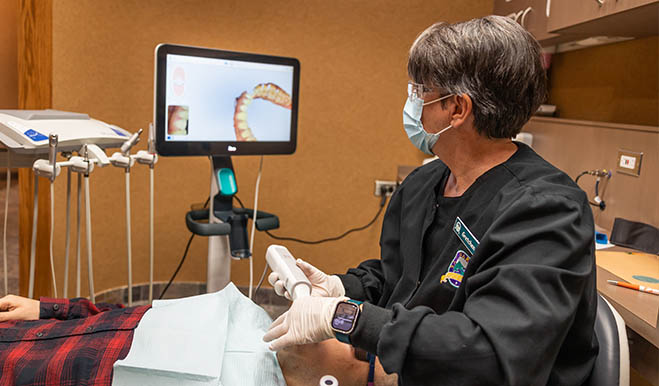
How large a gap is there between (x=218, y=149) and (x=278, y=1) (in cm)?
112

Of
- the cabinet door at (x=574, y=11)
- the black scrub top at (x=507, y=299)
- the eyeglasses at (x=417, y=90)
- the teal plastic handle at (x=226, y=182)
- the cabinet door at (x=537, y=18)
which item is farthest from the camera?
the cabinet door at (x=537, y=18)

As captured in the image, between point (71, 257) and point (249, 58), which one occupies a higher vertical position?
point (249, 58)

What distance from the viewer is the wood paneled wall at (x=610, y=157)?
5.71 feet

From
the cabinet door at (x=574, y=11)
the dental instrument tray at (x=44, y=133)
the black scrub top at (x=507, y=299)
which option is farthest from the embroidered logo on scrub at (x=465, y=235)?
the dental instrument tray at (x=44, y=133)

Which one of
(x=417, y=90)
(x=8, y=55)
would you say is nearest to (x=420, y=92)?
(x=417, y=90)

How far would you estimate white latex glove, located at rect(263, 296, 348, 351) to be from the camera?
0.97 m

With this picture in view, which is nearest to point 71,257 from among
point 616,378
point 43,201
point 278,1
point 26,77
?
point 43,201

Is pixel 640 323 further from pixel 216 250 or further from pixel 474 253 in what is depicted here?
pixel 216 250

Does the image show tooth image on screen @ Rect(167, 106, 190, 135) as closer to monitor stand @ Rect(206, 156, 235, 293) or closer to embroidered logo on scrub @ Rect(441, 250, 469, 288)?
monitor stand @ Rect(206, 156, 235, 293)

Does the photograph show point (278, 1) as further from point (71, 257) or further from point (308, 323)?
point (308, 323)

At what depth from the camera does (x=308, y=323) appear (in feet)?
3.24

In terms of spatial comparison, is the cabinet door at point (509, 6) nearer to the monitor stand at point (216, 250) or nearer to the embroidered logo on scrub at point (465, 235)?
the monitor stand at point (216, 250)

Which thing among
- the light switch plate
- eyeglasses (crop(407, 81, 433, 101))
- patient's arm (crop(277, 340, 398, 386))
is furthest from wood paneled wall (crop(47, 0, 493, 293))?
patient's arm (crop(277, 340, 398, 386))

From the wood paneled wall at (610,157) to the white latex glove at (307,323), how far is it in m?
1.25
